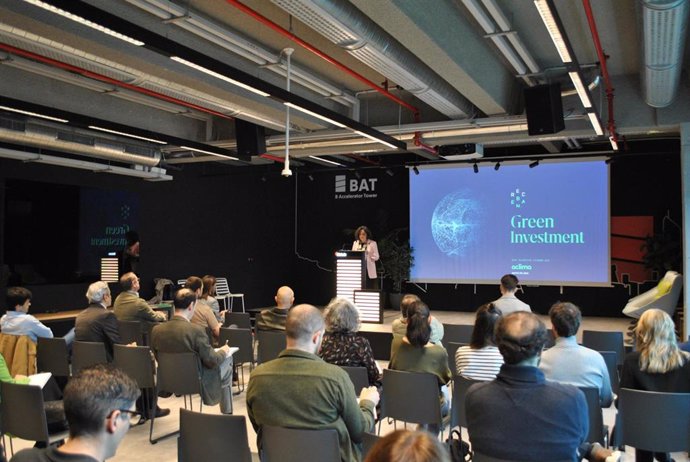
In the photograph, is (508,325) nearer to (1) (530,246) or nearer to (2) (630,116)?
(2) (630,116)

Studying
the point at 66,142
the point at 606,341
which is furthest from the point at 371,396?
the point at 66,142

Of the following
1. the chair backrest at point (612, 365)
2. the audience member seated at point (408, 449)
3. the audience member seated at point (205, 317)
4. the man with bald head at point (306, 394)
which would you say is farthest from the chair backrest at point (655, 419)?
the audience member seated at point (205, 317)

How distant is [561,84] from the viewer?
741 centimetres

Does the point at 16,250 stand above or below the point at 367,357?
above

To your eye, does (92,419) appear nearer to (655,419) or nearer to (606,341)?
(655,419)

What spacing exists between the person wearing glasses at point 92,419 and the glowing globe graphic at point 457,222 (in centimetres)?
1025

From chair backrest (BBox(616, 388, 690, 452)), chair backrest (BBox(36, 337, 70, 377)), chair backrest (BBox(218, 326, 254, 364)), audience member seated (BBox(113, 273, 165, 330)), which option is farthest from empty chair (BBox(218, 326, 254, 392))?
chair backrest (BBox(616, 388, 690, 452))

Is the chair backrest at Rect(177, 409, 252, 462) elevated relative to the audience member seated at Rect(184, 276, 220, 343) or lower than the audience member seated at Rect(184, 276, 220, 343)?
lower

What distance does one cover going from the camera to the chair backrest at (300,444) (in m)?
2.43

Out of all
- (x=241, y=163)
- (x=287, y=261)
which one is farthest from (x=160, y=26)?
(x=287, y=261)

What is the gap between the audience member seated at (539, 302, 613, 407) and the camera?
3.26 metres

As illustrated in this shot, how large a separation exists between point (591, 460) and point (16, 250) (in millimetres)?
8484

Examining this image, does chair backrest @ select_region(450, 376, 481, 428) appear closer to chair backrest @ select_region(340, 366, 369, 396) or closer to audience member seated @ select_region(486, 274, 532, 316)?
chair backrest @ select_region(340, 366, 369, 396)

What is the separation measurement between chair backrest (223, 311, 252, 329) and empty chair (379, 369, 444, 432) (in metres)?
3.38
